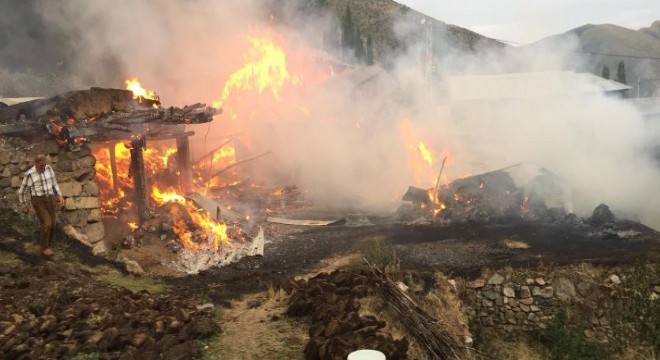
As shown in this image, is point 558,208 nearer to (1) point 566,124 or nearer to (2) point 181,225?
(1) point 566,124

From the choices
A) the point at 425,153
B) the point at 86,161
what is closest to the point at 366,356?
the point at 86,161

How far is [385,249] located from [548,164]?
1086 cm

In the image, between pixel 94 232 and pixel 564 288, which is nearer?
pixel 564 288

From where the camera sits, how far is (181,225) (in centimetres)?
1156

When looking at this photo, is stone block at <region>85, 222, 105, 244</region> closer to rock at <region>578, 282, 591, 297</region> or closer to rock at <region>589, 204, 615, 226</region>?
rock at <region>578, 282, 591, 297</region>

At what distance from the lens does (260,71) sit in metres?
23.1

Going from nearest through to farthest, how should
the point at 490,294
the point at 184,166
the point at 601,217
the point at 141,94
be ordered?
the point at 490,294 < the point at 601,217 < the point at 141,94 < the point at 184,166

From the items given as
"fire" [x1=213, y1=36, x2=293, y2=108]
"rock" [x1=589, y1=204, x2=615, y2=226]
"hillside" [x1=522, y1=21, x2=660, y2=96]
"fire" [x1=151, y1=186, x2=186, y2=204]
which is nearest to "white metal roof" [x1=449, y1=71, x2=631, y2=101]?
"fire" [x1=213, y1=36, x2=293, y2=108]

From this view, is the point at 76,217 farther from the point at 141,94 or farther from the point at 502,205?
the point at 502,205

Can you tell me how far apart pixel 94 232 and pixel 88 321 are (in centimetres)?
436

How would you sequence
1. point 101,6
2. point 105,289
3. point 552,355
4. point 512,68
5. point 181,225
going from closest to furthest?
point 105,289, point 552,355, point 181,225, point 101,6, point 512,68

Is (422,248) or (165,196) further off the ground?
(165,196)

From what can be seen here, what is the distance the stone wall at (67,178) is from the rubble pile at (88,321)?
2.17m

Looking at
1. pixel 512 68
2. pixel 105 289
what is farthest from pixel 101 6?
pixel 512 68
